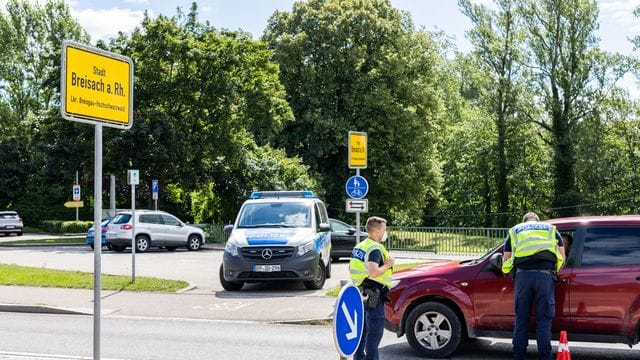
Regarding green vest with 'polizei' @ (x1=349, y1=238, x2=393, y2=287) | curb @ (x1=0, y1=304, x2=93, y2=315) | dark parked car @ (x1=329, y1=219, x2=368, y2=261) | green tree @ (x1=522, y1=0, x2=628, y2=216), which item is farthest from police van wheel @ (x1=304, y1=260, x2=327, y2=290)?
green tree @ (x1=522, y1=0, x2=628, y2=216)

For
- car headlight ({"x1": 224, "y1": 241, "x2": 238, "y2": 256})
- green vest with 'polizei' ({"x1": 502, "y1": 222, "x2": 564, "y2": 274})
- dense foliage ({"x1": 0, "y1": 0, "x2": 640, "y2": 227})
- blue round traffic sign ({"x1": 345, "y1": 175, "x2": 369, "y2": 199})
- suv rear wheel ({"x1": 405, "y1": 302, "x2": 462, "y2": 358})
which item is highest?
dense foliage ({"x1": 0, "y1": 0, "x2": 640, "y2": 227})

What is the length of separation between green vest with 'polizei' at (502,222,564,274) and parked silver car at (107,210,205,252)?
2218 cm

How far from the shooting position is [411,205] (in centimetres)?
4406

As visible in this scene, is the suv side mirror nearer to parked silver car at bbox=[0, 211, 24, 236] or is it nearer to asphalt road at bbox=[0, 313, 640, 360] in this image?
asphalt road at bbox=[0, 313, 640, 360]

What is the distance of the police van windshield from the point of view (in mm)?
16656

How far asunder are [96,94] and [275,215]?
37.9ft

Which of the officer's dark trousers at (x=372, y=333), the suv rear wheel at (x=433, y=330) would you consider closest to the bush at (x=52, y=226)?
the suv rear wheel at (x=433, y=330)

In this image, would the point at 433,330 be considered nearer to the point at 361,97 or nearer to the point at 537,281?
the point at 537,281

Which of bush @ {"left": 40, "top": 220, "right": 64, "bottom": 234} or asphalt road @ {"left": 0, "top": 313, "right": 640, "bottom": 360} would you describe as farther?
bush @ {"left": 40, "top": 220, "right": 64, "bottom": 234}

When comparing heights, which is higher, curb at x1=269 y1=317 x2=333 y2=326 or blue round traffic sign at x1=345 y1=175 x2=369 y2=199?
blue round traffic sign at x1=345 y1=175 x2=369 y2=199

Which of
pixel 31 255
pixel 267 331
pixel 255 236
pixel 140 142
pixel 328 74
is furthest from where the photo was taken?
pixel 328 74

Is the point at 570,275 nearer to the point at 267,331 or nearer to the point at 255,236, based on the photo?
the point at 267,331

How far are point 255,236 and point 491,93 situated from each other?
121 feet

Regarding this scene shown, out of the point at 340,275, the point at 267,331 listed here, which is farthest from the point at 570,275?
the point at 340,275
